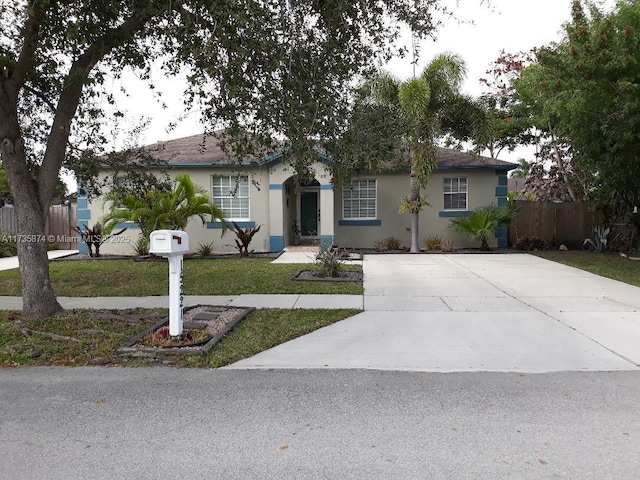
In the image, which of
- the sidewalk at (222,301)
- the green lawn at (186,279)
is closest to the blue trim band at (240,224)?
the green lawn at (186,279)

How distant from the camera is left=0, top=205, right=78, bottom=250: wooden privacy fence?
19453 millimetres

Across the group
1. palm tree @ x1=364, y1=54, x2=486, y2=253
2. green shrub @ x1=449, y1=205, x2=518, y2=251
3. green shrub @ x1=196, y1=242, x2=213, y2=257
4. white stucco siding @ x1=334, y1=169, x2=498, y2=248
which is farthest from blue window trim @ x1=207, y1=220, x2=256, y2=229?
green shrub @ x1=449, y1=205, x2=518, y2=251

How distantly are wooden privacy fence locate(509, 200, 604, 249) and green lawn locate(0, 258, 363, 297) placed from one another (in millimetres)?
8889

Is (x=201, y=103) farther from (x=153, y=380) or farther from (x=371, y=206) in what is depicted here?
(x=371, y=206)

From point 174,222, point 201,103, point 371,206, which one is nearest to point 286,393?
point 201,103

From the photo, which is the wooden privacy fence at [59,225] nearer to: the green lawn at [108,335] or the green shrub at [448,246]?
the green lawn at [108,335]

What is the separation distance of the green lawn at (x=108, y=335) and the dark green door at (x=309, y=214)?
1175 centimetres

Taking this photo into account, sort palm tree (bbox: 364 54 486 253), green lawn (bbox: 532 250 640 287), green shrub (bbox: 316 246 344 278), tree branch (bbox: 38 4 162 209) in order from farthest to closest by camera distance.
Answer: palm tree (bbox: 364 54 486 253) → green lawn (bbox: 532 250 640 287) → green shrub (bbox: 316 246 344 278) → tree branch (bbox: 38 4 162 209)

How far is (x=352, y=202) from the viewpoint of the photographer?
1841cm

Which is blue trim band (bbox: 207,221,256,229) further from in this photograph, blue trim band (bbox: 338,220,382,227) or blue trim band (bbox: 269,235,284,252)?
blue trim band (bbox: 338,220,382,227)

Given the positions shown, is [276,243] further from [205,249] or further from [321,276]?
[321,276]

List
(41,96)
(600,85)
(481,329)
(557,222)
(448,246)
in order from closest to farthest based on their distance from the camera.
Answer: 1. (481,329)
2. (41,96)
3. (600,85)
4. (448,246)
5. (557,222)

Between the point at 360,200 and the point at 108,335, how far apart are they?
43.1 feet

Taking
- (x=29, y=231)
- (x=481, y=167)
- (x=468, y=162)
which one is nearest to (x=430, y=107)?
(x=468, y=162)
